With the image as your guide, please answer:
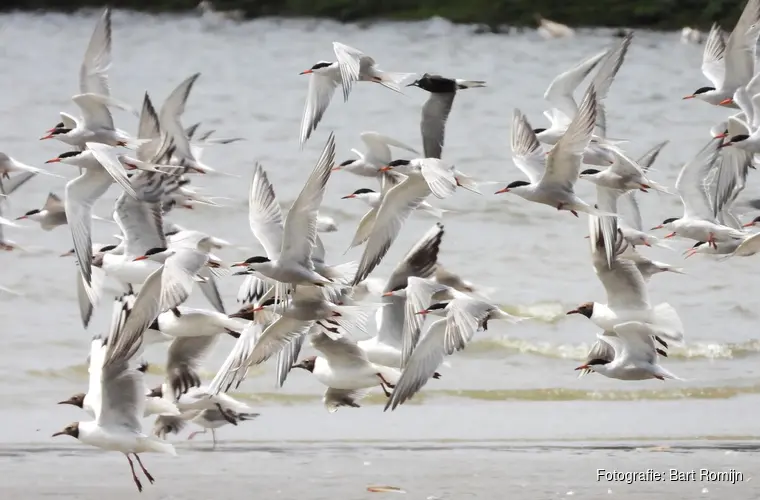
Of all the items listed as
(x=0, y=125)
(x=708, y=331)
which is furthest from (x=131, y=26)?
(x=708, y=331)

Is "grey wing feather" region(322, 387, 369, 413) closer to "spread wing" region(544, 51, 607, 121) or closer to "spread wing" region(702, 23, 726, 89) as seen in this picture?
"spread wing" region(544, 51, 607, 121)

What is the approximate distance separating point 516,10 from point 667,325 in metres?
23.6

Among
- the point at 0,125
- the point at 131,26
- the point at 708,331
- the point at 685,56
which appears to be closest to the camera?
the point at 708,331

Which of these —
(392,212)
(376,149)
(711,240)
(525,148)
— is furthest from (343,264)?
(711,240)

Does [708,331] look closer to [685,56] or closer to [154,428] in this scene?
[154,428]

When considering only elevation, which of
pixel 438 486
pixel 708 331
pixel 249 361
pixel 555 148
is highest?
pixel 555 148

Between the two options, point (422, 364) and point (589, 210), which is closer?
point (422, 364)

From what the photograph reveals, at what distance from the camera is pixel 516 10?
3125 centimetres

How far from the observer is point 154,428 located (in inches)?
326

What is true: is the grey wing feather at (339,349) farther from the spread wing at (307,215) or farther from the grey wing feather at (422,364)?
the spread wing at (307,215)

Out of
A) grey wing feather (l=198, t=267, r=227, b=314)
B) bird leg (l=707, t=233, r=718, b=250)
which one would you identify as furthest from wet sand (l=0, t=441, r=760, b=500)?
bird leg (l=707, t=233, r=718, b=250)

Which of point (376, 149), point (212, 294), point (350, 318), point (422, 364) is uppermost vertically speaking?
point (376, 149)

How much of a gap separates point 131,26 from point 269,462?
79.7 ft

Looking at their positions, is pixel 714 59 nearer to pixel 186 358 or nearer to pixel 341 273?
pixel 341 273
